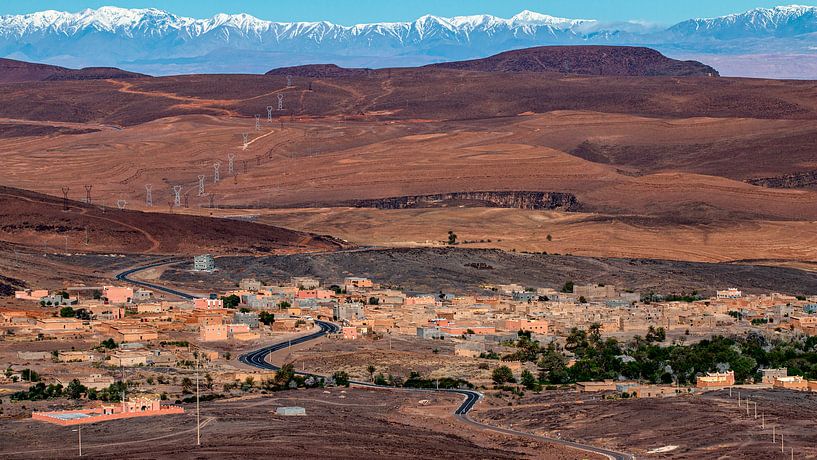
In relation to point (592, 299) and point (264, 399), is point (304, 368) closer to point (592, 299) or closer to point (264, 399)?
point (264, 399)

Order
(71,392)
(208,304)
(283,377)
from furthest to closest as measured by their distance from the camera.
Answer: (208,304) → (283,377) → (71,392)

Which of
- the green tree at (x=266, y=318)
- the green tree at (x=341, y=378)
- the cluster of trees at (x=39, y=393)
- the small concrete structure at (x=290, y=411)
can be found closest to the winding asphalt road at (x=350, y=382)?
the green tree at (x=341, y=378)

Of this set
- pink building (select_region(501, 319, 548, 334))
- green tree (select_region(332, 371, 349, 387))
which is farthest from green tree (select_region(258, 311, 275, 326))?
green tree (select_region(332, 371, 349, 387))

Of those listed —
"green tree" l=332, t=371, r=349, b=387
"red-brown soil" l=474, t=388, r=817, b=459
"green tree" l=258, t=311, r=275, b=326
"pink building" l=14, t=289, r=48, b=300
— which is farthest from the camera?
"pink building" l=14, t=289, r=48, b=300

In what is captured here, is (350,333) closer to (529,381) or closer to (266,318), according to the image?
(266,318)

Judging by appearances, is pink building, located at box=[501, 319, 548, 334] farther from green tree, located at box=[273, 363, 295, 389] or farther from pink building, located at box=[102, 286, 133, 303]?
pink building, located at box=[102, 286, 133, 303]

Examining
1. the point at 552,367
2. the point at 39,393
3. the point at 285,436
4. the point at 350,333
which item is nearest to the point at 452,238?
the point at 350,333

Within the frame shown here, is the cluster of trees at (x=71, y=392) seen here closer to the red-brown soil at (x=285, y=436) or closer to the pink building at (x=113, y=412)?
the pink building at (x=113, y=412)
